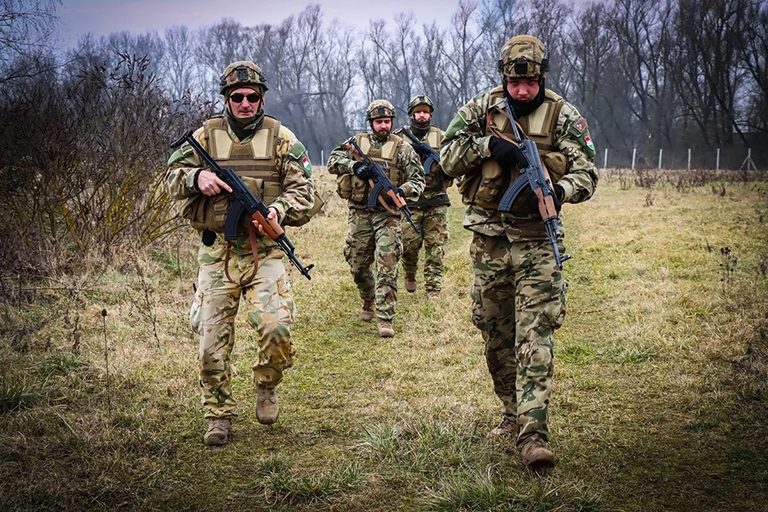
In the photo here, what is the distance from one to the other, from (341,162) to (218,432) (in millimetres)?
3798

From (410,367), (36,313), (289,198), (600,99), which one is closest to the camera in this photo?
(289,198)

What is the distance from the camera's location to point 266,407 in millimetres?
4234

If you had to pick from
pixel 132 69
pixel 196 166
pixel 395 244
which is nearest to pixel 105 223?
pixel 132 69

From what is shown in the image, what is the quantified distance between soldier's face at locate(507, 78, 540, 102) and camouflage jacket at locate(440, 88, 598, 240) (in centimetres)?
19

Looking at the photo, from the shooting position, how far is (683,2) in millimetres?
39312

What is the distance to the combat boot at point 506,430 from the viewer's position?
400 centimetres

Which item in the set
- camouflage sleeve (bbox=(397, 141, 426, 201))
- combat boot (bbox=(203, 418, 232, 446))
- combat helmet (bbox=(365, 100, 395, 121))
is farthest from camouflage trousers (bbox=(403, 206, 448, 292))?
combat boot (bbox=(203, 418, 232, 446))

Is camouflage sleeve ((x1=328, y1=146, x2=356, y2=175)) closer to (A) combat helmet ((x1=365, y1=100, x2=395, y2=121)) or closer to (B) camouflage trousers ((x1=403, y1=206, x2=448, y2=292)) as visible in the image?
(A) combat helmet ((x1=365, y1=100, x2=395, y2=121))

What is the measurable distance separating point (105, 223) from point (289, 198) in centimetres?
495

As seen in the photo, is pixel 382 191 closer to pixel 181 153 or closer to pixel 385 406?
pixel 385 406

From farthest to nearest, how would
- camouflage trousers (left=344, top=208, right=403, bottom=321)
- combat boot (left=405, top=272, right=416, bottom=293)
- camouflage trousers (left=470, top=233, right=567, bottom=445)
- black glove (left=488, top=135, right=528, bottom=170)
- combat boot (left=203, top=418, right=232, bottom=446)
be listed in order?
combat boot (left=405, top=272, right=416, bottom=293) < camouflage trousers (left=344, top=208, right=403, bottom=321) < combat boot (left=203, top=418, right=232, bottom=446) < black glove (left=488, top=135, right=528, bottom=170) < camouflage trousers (left=470, top=233, right=567, bottom=445)

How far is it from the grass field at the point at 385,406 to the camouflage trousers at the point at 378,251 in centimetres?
41

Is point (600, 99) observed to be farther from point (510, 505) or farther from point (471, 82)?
point (510, 505)

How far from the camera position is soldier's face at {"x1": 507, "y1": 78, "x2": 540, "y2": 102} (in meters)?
3.80
